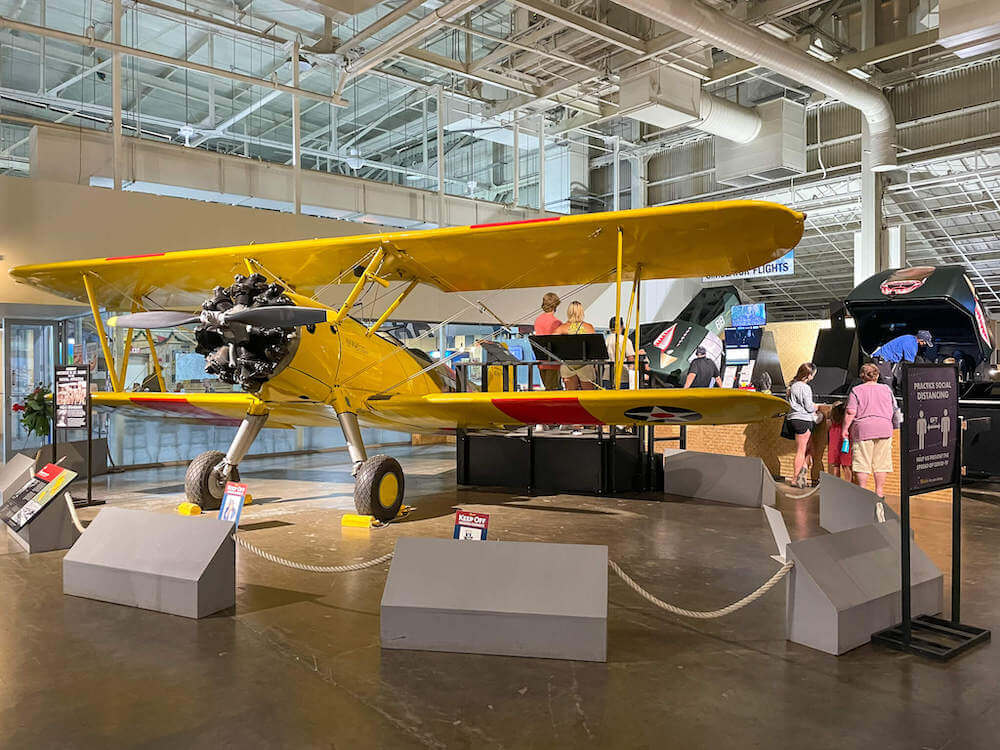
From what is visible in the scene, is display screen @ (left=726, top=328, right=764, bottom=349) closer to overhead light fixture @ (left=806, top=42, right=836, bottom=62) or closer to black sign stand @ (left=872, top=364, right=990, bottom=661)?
overhead light fixture @ (left=806, top=42, right=836, bottom=62)

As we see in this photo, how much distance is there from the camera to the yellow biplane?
5348 millimetres

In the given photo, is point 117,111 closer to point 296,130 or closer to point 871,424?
point 296,130

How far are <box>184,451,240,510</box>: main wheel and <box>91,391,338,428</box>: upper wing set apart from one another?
0.56 metres

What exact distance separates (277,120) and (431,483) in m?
8.90

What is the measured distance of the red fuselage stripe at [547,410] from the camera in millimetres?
5676

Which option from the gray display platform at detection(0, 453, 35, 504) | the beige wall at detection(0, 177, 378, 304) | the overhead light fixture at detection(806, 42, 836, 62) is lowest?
the gray display platform at detection(0, 453, 35, 504)

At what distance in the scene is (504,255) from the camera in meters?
6.17

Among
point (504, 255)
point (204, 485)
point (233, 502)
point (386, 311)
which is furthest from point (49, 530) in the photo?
point (504, 255)

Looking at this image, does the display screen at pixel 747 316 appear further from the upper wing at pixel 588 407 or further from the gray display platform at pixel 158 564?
the gray display platform at pixel 158 564

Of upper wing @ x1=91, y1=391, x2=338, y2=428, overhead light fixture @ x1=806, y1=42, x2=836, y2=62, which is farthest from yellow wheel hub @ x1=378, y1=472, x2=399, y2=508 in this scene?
overhead light fixture @ x1=806, y1=42, x2=836, y2=62

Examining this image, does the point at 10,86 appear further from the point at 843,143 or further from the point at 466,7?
the point at 843,143

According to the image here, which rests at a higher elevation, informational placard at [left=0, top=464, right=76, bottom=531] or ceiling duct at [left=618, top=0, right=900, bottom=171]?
ceiling duct at [left=618, top=0, right=900, bottom=171]

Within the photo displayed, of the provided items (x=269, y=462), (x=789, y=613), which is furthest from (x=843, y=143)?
(x=789, y=613)

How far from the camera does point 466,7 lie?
314 inches
